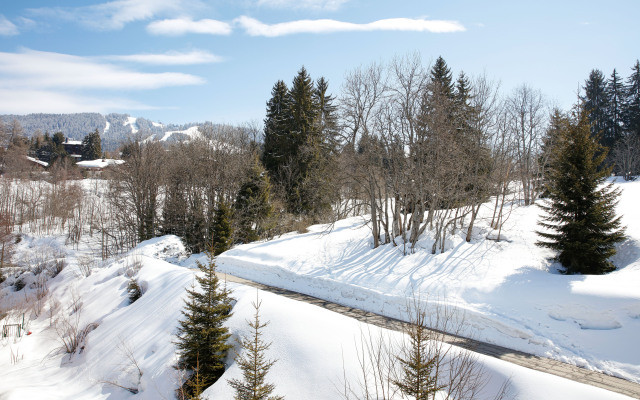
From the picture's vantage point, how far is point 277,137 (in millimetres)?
32000

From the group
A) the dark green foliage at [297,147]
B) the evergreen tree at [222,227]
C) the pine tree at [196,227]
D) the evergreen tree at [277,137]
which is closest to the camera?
the evergreen tree at [222,227]

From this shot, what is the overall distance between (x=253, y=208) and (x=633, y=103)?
52.4 metres

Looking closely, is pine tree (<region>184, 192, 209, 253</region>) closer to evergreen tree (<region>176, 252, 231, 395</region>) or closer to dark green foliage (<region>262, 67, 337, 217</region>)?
dark green foliage (<region>262, 67, 337, 217</region>)

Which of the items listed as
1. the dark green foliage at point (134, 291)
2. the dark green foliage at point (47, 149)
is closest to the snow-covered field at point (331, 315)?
the dark green foliage at point (134, 291)

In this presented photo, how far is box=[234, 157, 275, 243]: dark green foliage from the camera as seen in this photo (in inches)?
890

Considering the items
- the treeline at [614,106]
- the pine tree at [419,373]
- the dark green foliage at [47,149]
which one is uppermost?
the treeline at [614,106]

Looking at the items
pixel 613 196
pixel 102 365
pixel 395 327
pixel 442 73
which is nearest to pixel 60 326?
pixel 102 365

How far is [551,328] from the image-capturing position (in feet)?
26.5

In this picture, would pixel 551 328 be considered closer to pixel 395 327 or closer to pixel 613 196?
pixel 395 327

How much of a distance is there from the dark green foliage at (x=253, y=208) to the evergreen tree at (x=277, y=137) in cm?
703

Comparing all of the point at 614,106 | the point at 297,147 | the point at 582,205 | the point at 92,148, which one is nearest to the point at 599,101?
the point at 614,106

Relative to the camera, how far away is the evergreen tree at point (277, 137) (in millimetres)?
31656

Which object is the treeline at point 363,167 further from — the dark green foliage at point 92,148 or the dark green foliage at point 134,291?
the dark green foliage at point 92,148

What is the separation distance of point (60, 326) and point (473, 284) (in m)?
14.8
